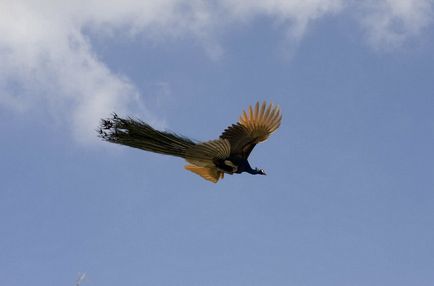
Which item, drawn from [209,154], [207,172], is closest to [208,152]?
[209,154]

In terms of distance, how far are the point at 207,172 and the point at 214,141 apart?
137 cm

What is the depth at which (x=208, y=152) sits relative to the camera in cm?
1029

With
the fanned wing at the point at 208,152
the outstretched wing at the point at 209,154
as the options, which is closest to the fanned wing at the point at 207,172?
the outstretched wing at the point at 209,154

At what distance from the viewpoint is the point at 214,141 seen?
9.96 metres

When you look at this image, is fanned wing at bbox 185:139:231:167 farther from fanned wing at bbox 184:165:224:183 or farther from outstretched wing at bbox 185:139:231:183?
fanned wing at bbox 184:165:224:183

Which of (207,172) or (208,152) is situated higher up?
(207,172)

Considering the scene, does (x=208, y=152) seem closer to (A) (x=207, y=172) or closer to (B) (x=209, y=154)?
(B) (x=209, y=154)

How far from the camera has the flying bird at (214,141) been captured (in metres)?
10.0

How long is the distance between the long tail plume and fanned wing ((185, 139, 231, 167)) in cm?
14

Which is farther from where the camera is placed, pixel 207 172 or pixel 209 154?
pixel 207 172

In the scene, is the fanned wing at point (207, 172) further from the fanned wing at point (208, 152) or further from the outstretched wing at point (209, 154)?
the fanned wing at point (208, 152)

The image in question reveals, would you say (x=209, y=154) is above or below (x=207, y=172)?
below

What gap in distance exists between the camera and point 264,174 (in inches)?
415

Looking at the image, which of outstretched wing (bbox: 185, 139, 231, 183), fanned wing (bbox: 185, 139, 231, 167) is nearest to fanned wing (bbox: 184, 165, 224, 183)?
outstretched wing (bbox: 185, 139, 231, 183)
